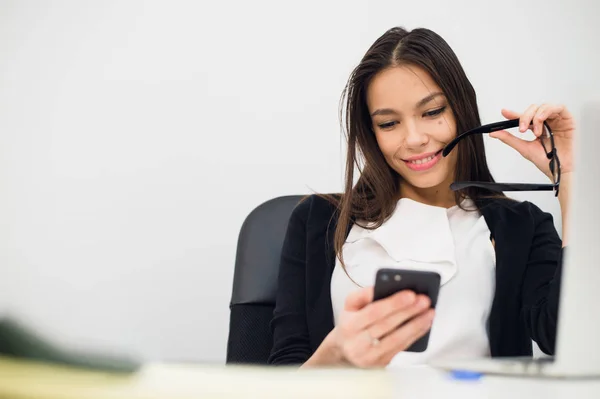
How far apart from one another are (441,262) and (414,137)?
0.26 metres

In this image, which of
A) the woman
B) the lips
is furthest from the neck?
the lips

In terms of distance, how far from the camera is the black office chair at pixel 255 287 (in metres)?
1.38

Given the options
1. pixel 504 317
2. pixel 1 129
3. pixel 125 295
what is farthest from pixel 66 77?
pixel 504 317

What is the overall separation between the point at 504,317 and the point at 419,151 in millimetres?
378

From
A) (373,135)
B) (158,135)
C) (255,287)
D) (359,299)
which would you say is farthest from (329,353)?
(158,135)

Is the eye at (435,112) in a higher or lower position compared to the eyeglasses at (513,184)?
higher

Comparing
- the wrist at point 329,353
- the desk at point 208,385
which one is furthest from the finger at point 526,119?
the desk at point 208,385

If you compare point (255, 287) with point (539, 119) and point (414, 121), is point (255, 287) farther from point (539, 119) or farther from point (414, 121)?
point (539, 119)

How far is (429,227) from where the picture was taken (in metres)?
1.42

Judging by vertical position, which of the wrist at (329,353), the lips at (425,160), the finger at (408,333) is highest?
the lips at (425,160)

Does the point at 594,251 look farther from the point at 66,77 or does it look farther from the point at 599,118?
the point at 66,77

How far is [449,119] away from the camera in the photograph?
54.7 inches

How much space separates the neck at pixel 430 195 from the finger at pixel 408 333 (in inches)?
27.8

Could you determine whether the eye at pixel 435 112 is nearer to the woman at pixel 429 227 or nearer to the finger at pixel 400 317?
the woman at pixel 429 227
